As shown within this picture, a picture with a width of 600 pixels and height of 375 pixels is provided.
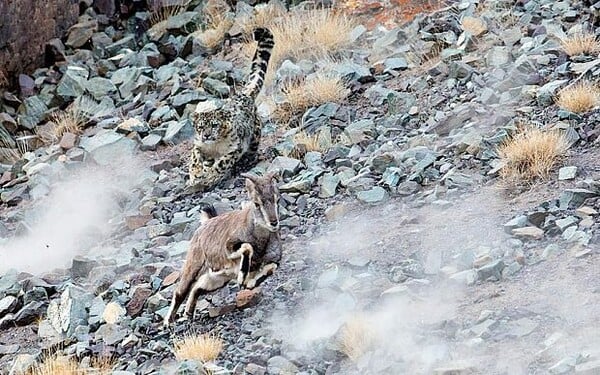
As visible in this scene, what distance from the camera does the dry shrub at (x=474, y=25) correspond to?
1332 centimetres

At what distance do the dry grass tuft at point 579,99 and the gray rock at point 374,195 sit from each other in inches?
80.1

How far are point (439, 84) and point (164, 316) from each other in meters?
5.02

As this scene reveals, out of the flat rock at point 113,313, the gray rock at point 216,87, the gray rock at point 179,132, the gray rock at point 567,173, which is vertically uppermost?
the gray rock at point 567,173

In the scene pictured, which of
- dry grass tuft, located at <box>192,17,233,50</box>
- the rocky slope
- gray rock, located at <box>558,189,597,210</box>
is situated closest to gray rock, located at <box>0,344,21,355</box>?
the rocky slope

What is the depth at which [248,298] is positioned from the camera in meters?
8.47

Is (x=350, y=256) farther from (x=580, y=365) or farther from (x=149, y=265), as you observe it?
(x=580, y=365)

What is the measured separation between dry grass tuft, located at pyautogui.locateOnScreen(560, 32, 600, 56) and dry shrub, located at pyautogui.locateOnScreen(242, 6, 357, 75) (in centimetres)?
318

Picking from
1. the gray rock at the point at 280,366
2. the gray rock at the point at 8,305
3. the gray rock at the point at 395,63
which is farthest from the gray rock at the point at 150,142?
the gray rock at the point at 280,366

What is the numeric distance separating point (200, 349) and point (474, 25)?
698 cm

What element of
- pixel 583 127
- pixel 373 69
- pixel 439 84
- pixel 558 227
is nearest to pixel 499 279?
pixel 558 227

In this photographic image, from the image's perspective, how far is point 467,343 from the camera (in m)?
6.99

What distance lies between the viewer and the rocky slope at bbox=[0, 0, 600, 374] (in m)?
7.38

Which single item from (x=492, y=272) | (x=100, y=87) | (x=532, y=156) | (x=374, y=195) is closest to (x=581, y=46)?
(x=532, y=156)

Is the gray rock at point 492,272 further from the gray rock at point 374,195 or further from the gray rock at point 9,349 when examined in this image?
the gray rock at point 9,349
